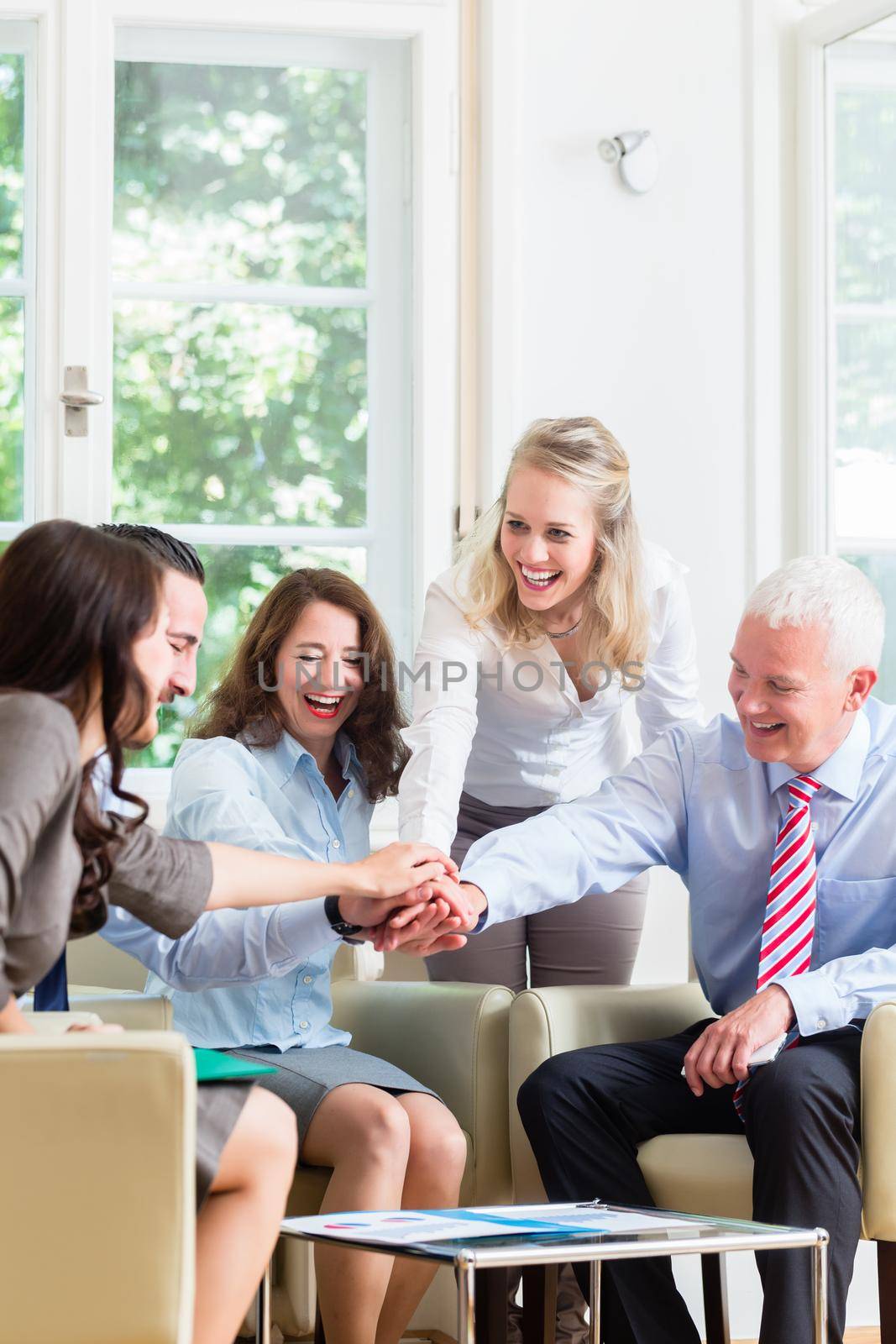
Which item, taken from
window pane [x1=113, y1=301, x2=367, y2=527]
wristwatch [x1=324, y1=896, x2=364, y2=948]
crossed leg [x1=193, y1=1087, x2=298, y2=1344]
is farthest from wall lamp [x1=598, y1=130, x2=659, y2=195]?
crossed leg [x1=193, y1=1087, x2=298, y2=1344]

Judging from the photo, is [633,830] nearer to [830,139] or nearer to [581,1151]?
[581,1151]

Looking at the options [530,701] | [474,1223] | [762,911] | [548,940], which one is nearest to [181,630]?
[530,701]

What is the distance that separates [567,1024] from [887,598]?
4.58ft

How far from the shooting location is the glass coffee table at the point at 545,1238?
142cm

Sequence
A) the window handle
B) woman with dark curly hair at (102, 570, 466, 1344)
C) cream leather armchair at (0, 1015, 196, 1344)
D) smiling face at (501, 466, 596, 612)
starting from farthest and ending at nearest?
the window handle < smiling face at (501, 466, 596, 612) < woman with dark curly hair at (102, 570, 466, 1344) < cream leather armchair at (0, 1015, 196, 1344)

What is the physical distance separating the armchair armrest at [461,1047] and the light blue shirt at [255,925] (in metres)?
0.09

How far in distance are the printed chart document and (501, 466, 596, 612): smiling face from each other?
104 centimetres

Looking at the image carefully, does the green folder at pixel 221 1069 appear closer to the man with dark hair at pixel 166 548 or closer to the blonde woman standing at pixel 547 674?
the blonde woman standing at pixel 547 674

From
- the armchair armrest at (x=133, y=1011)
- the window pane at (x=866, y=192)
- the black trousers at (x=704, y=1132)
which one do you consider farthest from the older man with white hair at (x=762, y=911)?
the window pane at (x=866, y=192)

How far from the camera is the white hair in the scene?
7.10 feet

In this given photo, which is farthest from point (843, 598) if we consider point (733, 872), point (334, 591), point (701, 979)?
point (334, 591)

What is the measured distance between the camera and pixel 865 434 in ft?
10.6

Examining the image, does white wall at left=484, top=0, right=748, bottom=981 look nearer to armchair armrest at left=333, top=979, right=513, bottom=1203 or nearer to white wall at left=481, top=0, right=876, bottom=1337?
white wall at left=481, top=0, right=876, bottom=1337

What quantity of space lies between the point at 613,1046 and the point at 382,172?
6.14 ft
